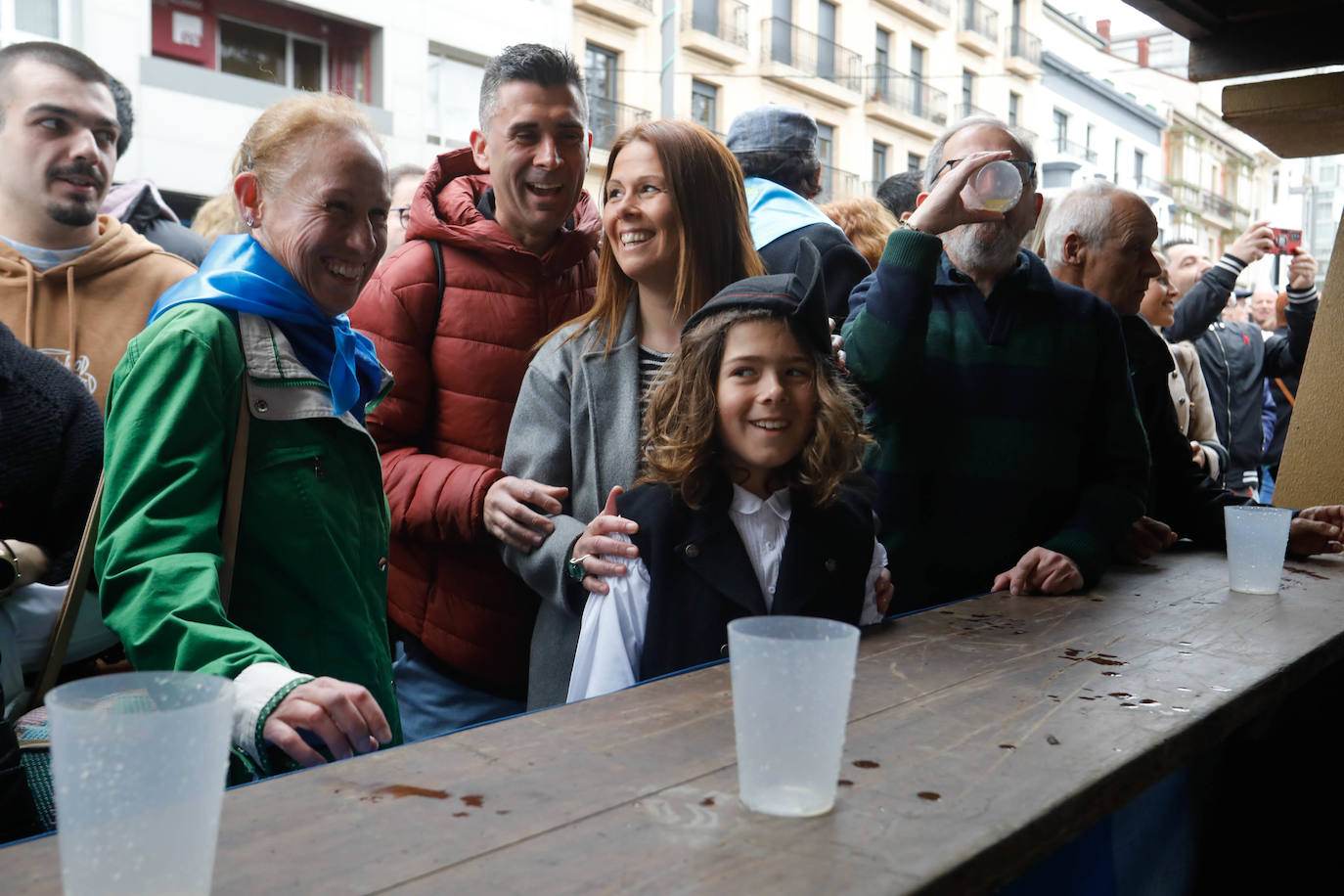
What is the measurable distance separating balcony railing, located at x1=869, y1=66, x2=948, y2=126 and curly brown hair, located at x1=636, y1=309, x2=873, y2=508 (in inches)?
843

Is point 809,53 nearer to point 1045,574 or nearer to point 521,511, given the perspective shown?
point 1045,574

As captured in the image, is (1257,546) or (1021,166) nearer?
(1257,546)

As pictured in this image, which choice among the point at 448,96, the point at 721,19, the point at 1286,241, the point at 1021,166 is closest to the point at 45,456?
the point at 1021,166

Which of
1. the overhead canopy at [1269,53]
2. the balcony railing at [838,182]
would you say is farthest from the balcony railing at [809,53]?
the overhead canopy at [1269,53]

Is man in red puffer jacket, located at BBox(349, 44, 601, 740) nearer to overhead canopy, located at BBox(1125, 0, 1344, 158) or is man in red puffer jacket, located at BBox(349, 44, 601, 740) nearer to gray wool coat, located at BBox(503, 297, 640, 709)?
gray wool coat, located at BBox(503, 297, 640, 709)

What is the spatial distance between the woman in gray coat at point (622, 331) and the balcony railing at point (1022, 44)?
2594 centimetres

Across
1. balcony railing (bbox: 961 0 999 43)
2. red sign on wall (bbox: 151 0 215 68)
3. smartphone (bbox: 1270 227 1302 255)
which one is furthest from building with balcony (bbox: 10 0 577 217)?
balcony railing (bbox: 961 0 999 43)

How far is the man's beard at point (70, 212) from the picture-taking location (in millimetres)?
2590

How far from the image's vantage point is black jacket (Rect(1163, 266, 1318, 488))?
17.9ft

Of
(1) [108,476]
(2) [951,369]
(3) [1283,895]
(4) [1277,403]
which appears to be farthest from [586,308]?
(4) [1277,403]

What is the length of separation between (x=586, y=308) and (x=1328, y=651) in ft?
4.83

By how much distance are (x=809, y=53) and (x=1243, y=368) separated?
→ 16.6 m

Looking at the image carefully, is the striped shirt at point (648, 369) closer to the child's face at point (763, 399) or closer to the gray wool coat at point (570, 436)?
the gray wool coat at point (570, 436)

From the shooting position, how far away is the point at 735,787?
3.49 feet
